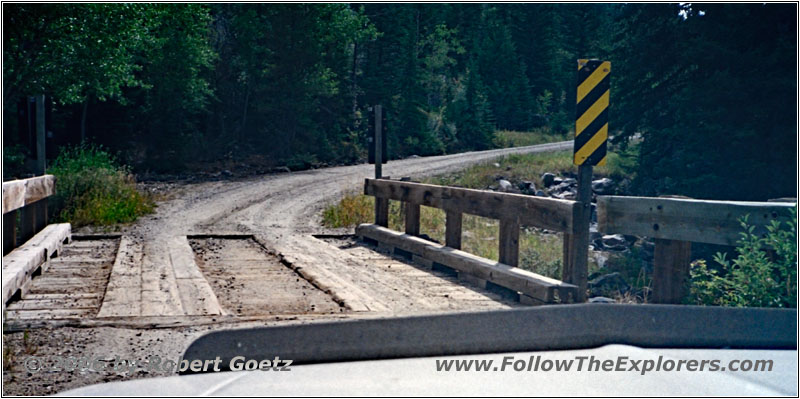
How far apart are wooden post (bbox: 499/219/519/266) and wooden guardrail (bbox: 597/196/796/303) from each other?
1233mm

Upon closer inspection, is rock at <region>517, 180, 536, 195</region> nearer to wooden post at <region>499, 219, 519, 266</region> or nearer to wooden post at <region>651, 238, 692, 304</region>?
wooden post at <region>499, 219, 519, 266</region>

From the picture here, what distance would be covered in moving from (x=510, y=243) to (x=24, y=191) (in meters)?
5.13

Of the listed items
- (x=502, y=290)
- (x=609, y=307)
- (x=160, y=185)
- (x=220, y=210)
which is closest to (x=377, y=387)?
(x=609, y=307)

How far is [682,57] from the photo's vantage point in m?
23.5

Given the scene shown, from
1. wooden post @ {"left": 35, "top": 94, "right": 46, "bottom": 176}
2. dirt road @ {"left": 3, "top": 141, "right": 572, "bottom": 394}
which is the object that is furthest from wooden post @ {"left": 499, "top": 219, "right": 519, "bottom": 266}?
wooden post @ {"left": 35, "top": 94, "right": 46, "bottom": 176}

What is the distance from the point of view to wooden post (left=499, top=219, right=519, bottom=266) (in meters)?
7.66

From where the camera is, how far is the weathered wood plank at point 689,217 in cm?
568

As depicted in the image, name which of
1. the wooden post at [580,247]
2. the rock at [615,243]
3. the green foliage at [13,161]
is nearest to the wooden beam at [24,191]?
the wooden post at [580,247]

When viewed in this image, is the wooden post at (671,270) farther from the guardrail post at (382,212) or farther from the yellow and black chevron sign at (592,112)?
the guardrail post at (382,212)

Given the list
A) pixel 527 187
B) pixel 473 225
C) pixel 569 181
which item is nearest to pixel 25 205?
pixel 473 225

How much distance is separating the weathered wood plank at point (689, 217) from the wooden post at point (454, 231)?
105 inches

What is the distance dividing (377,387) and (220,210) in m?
16.0

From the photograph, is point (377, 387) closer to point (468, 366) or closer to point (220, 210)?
point (468, 366)

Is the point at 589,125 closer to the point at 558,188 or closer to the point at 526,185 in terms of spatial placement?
the point at 526,185
